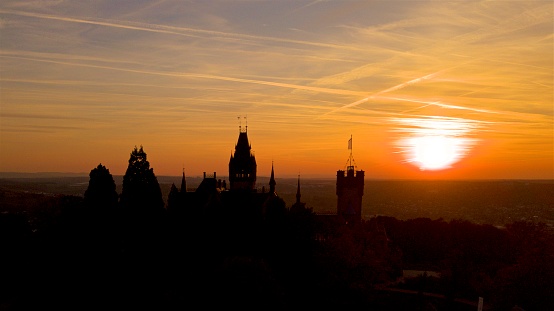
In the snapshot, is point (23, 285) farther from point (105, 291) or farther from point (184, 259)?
point (184, 259)

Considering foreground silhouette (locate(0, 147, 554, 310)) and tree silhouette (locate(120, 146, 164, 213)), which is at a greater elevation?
tree silhouette (locate(120, 146, 164, 213))

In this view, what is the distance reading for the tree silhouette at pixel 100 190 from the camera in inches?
1561

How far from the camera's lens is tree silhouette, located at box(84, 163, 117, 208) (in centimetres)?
3966

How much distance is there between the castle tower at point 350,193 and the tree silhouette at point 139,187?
62611mm

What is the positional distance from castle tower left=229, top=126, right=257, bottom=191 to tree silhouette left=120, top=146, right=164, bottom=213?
40.8 m

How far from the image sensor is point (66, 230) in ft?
127

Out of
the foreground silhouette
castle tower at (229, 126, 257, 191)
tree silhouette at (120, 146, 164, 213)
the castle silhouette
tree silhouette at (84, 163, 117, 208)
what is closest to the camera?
the foreground silhouette

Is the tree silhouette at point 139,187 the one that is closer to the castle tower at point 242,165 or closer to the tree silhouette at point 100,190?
the tree silhouette at point 100,190

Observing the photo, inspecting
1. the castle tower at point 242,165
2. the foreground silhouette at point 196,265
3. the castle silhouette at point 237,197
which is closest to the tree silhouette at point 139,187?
the foreground silhouette at point 196,265

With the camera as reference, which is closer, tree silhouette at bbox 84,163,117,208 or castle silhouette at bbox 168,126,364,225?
tree silhouette at bbox 84,163,117,208

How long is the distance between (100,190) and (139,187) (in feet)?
10.2

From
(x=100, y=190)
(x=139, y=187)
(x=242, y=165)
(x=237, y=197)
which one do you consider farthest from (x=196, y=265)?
(x=242, y=165)

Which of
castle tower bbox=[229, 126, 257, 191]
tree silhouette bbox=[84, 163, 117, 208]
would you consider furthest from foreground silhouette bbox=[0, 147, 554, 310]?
castle tower bbox=[229, 126, 257, 191]

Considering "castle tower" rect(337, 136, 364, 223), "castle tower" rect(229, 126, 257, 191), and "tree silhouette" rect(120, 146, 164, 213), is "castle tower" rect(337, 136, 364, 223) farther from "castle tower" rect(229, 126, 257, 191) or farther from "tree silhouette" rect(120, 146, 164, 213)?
"tree silhouette" rect(120, 146, 164, 213)
